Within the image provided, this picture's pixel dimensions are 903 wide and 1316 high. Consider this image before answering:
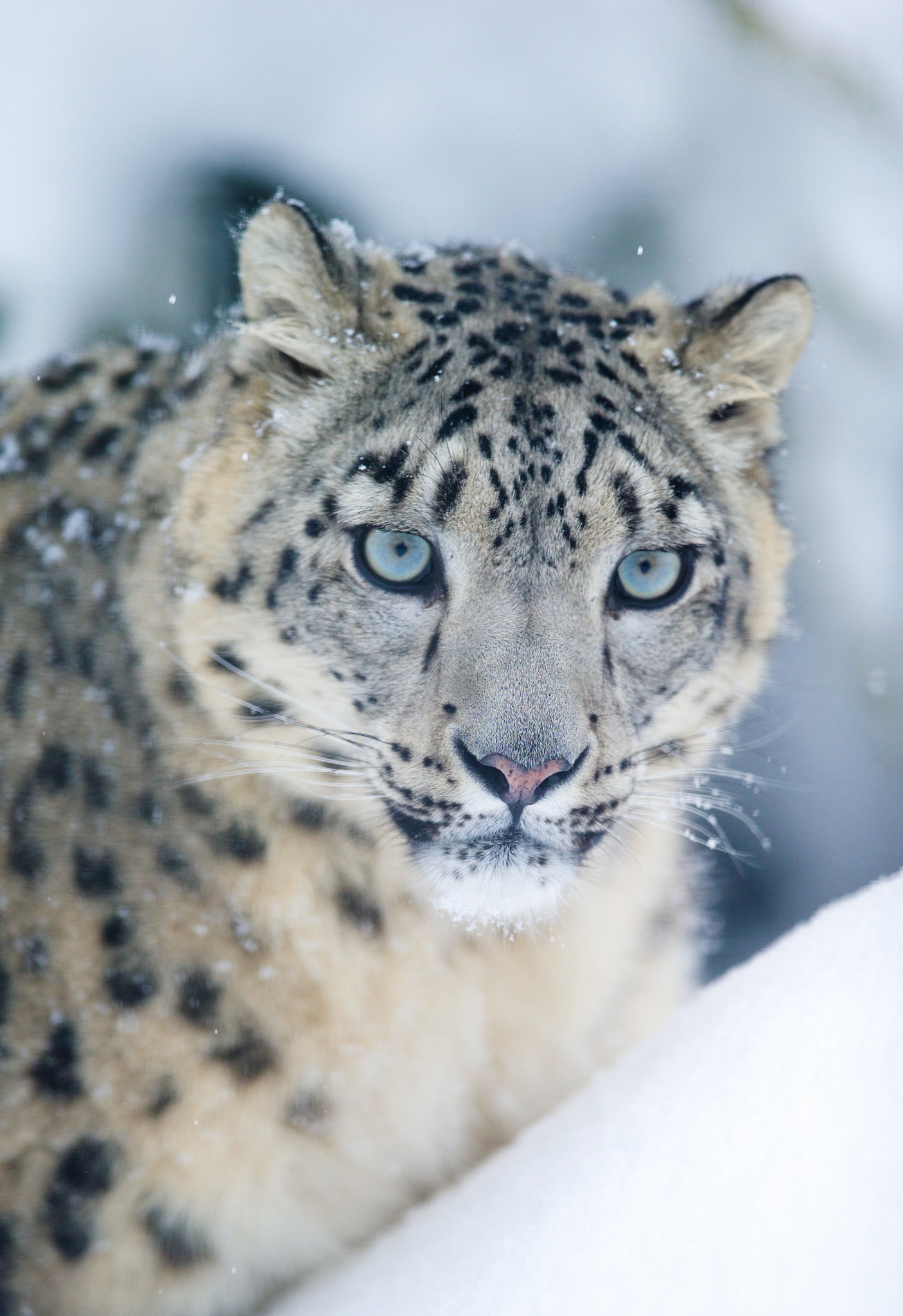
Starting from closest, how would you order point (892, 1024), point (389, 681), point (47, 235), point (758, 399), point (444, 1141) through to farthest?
point (892, 1024) < point (389, 681) < point (758, 399) < point (444, 1141) < point (47, 235)

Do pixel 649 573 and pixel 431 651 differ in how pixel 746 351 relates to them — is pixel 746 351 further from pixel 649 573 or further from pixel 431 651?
pixel 431 651

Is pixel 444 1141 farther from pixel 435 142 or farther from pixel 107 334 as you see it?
pixel 435 142

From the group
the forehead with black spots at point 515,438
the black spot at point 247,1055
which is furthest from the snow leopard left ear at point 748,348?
the black spot at point 247,1055

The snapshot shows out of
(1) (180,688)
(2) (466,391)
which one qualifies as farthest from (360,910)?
(2) (466,391)

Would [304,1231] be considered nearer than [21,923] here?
No

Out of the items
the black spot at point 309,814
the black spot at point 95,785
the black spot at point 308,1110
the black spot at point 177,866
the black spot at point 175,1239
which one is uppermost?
the black spot at point 309,814

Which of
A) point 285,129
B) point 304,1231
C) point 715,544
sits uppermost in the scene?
point 285,129

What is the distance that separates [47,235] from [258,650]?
3.62ft

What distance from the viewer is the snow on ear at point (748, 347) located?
1.49 m

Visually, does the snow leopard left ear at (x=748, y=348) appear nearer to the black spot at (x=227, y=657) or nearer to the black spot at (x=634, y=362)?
the black spot at (x=634, y=362)

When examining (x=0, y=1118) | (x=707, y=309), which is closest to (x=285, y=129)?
(x=707, y=309)

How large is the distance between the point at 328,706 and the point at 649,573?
44 centimetres

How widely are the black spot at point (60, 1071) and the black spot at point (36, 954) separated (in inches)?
3.8

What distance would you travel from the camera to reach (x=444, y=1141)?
5.55 feet
